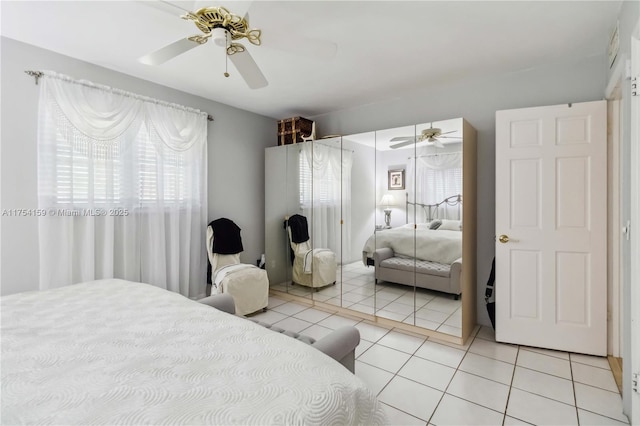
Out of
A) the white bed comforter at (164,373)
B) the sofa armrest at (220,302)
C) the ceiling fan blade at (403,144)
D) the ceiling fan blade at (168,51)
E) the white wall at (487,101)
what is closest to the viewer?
the white bed comforter at (164,373)

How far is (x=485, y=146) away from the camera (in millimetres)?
3121

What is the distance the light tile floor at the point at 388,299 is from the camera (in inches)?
112

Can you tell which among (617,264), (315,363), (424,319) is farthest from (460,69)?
Answer: (315,363)

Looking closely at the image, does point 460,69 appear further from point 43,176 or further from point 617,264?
point 43,176

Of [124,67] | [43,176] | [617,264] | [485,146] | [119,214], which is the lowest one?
[617,264]

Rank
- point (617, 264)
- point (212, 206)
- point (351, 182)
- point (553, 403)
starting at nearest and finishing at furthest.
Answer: point (553, 403)
point (617, 264)
point (351, 182)
point (212, 206)

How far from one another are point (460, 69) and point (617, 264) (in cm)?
211

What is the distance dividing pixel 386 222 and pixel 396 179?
47 cm

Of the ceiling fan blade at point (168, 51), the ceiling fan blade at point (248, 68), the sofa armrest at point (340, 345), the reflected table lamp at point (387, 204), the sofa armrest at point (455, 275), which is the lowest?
the sofa armrest at point (340, 345)

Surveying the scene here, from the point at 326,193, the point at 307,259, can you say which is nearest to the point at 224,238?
the point at 307,259

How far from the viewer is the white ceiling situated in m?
1.97

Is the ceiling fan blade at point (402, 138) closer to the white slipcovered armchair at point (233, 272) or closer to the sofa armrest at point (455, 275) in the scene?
the sofa armrest at point (455, 275)

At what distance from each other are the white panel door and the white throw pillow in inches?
14.2

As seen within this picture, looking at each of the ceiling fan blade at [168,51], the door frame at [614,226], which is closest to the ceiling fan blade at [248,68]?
the ceiling fan blade at [168,51]
